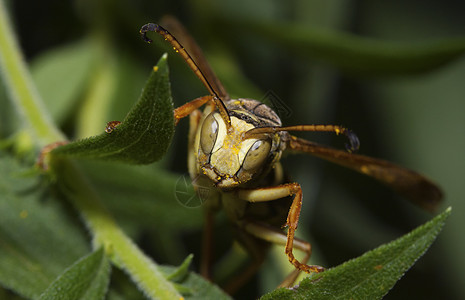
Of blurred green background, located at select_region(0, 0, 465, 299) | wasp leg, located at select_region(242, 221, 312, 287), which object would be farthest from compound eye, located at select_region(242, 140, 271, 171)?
blurred green background, located at select_region(0, 0, 465, 299)

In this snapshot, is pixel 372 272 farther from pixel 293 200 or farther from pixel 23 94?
pixel 23 94

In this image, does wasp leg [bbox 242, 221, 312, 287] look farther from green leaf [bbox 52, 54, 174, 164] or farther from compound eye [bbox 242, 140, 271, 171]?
green leaf [bbox 52, 54, 174, 164]

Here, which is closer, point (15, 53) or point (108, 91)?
point (15, 53)

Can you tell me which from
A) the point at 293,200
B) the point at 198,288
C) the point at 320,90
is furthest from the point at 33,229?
the point at 320,90

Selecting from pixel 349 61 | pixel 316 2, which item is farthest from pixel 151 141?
pixel 316 2

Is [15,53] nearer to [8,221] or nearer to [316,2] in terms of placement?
[8,221]

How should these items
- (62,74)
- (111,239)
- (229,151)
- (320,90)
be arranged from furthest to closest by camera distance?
(320,90)
(62,74)
(111,239)
(229,151)

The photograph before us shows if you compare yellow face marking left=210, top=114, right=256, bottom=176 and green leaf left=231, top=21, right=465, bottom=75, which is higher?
green leaf left=231, top=21, right=465, bottom=75
